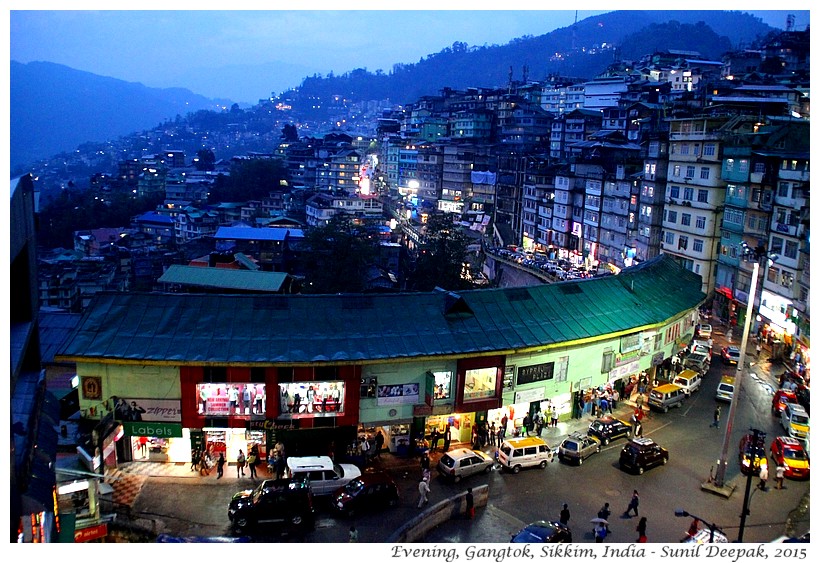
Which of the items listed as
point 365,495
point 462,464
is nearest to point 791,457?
point 462,464

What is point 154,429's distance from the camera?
66.8ft

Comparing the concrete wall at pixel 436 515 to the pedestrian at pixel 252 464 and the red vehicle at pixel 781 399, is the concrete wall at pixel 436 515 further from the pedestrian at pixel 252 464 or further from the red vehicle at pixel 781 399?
the red vehicle at pixel 781 399

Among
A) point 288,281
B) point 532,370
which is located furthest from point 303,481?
point 288,281

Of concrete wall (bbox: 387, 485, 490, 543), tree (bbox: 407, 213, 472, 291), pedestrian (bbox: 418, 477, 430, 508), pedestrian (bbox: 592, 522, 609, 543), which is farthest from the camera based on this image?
tree (bbox: 407, 213, 472, 291)

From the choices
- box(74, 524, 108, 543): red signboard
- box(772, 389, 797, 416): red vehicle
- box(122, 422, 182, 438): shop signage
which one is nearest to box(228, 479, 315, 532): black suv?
box(74, 524, 108, 543): red signboard

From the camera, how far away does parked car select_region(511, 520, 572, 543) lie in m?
16.5

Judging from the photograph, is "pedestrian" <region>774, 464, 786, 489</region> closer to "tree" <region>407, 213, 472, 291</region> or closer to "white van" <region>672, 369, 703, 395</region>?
"white van" <region>672, 369, 703, 395</region>

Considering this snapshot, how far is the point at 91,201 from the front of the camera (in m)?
98.6

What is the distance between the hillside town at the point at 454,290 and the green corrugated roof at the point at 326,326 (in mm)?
72

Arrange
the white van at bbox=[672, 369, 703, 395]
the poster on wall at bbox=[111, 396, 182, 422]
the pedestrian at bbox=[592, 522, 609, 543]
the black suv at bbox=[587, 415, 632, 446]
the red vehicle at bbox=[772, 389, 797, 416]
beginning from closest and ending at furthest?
the pedestrian at bbox=[592, 522, 609, 543], the poster on wall at bbox=[111, 396, 182, 422], the black suv at bbox=[587, 415, 632, 446], the red vehicle at bbox=[772, 389, 797, 416], the white van at bbox=[672, 369, 703, 395]

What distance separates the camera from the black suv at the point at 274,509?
17562mm

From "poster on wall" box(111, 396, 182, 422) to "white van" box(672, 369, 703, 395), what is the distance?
1963 centimetres

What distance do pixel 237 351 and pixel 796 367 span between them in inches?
1067

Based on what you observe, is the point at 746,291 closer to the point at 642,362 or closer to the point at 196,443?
the point at 642,362
